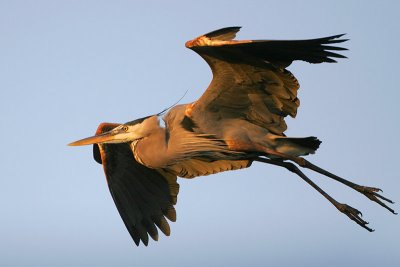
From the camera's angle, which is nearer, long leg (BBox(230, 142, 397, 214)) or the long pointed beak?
long leg (BBox(230, 142, 397, 214))

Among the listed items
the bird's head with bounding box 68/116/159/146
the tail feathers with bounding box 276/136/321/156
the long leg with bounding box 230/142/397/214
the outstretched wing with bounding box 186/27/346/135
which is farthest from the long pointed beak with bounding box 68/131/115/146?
the tail feathers with bounding box 276/136/321/156

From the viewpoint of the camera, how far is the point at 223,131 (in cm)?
930

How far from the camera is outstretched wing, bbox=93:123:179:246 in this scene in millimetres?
10484

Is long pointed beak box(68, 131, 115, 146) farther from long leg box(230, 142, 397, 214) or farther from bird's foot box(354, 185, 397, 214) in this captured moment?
bird's foot box(354, 185, 397, 214)

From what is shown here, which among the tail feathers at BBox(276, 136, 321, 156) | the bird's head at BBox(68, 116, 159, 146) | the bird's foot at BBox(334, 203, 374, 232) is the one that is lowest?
the bird's foot at BBox(334, 203, 374, 232)

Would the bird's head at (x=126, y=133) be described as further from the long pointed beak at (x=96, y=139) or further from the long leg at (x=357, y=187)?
the long leg at (x=357, y=187)

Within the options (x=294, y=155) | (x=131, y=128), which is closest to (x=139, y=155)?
(x=131, y=128)

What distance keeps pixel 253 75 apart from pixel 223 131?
0.92 meters

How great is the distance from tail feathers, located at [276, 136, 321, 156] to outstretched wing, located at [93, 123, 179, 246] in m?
1.86

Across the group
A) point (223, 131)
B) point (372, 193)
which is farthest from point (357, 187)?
point (223, 131)

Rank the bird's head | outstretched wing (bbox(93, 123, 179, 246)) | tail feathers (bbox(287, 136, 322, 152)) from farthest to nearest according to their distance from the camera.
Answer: outstretched wing (bbox(93, 123, 179, 246)) → the bird's head → tail feathers (bbox(287, 136, 322, 152))

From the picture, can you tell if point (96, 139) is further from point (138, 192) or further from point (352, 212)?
point (352, 212)

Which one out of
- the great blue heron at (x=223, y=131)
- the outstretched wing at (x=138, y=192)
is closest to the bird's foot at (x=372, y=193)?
the great blue heron at (x=223, y=131)

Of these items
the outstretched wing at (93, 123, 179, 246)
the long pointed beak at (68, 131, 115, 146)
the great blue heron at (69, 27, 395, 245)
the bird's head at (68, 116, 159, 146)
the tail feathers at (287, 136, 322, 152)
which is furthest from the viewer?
the outstretched wing at (93, 123, 179, 246)
